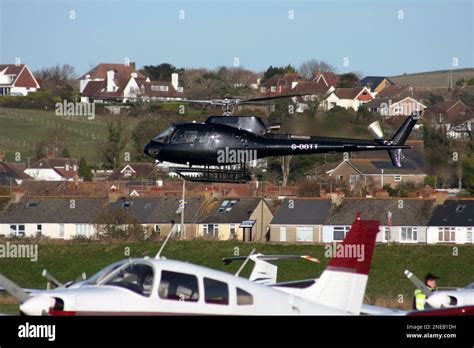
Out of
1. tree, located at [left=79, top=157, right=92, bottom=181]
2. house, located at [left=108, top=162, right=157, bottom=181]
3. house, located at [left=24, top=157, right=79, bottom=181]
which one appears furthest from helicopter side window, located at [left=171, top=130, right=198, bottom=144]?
tree, located at [left=79, top=157, right=92, bottom=181]

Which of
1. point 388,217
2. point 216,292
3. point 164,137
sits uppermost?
point 164,137

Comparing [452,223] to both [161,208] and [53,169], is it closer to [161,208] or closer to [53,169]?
[161,208]

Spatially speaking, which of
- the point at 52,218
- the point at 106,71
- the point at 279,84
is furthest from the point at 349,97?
the point at 52,218

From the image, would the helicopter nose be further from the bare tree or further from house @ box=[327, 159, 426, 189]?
the bare tree

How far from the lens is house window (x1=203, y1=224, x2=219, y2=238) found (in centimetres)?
6292

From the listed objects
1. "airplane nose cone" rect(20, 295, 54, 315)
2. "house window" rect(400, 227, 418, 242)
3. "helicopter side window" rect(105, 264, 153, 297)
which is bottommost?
"house window" rect(400, 227, 418, 242)

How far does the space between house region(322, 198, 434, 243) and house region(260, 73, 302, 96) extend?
54956mm

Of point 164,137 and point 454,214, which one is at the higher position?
point 164,137

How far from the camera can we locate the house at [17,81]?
130m

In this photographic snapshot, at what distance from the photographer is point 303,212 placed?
207 ft

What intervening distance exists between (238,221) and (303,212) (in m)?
3.42
